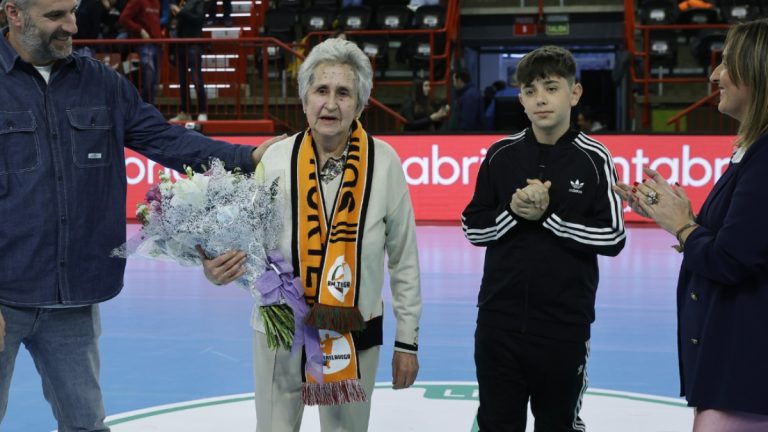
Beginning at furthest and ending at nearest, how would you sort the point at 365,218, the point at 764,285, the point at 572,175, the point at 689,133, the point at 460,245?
the point at 689,133, the point at 460,245, the point at 572,175, the point at 365,218, the point at 764,285

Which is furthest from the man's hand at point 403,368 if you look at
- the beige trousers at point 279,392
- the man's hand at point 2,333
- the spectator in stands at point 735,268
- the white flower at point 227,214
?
the man's hand at point 2,333

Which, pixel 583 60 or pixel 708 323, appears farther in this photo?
pixel 583 60

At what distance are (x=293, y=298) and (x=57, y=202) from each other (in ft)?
3.03

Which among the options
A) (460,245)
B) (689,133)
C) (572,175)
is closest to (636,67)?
(689,133)

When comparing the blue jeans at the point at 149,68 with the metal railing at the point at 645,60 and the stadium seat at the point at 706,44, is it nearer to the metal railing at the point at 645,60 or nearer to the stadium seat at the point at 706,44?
the metal railing at the point at 645,60

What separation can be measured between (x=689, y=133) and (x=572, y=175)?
9239 mm

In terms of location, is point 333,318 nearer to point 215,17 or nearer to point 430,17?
point 430,17

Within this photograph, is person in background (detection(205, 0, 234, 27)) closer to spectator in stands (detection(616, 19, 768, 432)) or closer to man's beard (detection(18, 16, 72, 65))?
man's beard (detection(18, 16, 72, 65))

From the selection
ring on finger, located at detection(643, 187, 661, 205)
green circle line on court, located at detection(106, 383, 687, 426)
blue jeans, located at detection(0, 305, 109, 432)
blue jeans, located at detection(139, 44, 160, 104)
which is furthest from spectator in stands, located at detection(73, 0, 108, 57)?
ring on finger, located at detection(643, 187, 661, 205)

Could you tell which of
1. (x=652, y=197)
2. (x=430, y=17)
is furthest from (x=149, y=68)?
(x=652, y=197)

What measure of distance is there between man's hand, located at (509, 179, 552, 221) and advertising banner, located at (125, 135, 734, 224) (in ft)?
29.2

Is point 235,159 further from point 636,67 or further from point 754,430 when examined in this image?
point 636,67

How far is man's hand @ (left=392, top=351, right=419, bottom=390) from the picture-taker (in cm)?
351

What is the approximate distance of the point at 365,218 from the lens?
3359mm
